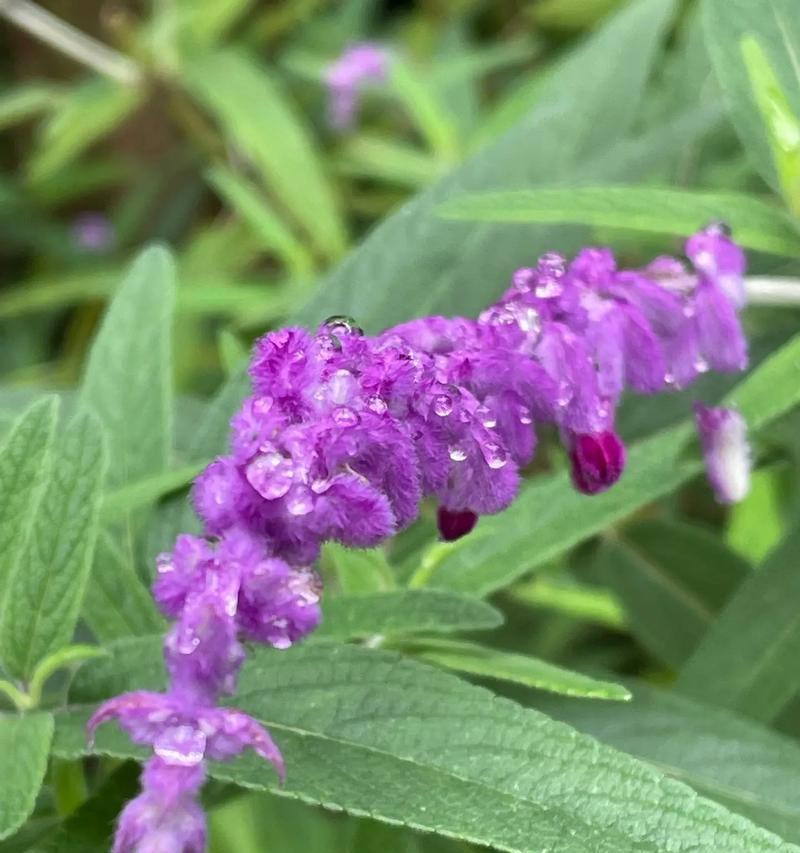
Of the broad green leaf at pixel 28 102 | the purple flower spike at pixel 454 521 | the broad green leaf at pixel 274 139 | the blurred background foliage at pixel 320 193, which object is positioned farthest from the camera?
the broad green leaf at pixel 28 102

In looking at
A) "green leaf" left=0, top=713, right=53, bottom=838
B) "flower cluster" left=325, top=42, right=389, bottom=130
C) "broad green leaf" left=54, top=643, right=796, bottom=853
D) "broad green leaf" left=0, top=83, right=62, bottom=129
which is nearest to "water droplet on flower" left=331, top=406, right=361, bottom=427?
"broad green leaf" left=54, top=643, right=796, bottom=853

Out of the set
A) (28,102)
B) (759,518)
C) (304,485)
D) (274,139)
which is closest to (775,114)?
(304,485)

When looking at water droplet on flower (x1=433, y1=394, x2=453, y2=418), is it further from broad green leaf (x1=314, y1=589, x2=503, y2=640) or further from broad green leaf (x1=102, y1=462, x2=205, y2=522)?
broad green leaf (x1=102, y1=462, x2=205, y2=522)

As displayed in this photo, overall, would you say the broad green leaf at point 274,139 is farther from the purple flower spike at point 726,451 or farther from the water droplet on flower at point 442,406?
the water droplet on flower at point 442,406

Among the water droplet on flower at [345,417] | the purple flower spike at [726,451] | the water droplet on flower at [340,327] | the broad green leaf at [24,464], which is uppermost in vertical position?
the water droplet on flower at [340,327]

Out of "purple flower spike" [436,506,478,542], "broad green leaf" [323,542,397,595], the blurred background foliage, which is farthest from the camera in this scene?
the blurred background foliage

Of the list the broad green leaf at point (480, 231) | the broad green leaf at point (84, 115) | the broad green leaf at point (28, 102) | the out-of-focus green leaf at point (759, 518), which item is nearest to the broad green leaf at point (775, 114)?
the broad green leaf at point (480, 231)

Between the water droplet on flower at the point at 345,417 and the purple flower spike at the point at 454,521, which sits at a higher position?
the water droplet on flower at the point at 345,417
